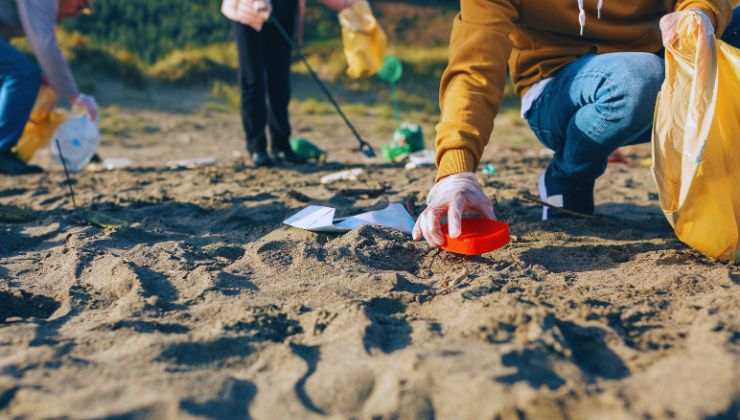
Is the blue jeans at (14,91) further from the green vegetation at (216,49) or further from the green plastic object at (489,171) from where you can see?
the green vegetation at (216,49)

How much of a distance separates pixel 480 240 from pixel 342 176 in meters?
1.79

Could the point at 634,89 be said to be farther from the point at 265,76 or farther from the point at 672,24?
the point at 265,76

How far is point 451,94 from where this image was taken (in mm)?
1922

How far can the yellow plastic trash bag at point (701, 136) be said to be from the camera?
174 cm

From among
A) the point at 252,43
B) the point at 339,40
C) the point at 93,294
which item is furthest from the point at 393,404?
the point at 339,40

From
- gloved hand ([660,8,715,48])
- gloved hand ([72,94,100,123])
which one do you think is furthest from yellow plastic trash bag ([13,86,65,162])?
gloved hand ([660,8,715,48])

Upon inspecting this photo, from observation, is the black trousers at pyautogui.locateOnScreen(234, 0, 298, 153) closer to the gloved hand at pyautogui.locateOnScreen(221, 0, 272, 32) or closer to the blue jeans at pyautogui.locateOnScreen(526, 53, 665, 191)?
the gloved hand at pyautogui.locateOnScreen(221, 0, 272, 32)

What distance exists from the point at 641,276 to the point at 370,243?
72cm

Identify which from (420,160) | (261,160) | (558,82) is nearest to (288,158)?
(261,160)

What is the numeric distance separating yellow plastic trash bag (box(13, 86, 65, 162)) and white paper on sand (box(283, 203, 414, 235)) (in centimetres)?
240

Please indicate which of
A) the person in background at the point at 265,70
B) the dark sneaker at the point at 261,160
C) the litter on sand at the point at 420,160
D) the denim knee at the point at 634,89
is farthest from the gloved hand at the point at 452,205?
the dark sneaker at the point at 261,160

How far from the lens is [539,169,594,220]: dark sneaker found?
7.84ft

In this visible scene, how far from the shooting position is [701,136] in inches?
67.6

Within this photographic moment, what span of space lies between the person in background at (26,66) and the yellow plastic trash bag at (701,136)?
289 cm
